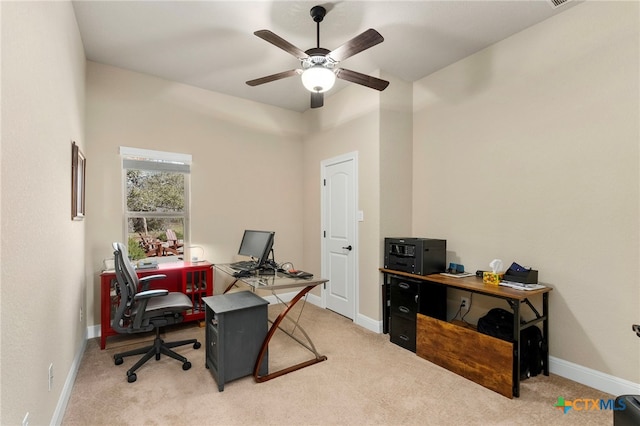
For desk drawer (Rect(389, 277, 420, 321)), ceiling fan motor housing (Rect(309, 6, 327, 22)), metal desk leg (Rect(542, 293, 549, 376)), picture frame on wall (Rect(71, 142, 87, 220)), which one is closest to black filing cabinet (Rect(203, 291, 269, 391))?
picture frame on wall (Rect(71, 142, 87, 220))

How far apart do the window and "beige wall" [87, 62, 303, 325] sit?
9 centimetres

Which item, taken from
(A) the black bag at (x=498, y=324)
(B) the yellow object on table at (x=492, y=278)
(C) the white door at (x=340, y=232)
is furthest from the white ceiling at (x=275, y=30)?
(A) the black bag at (x=498, y=324)

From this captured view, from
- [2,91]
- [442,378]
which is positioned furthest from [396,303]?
[2,91]

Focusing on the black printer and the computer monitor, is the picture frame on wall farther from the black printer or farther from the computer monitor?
the black printer

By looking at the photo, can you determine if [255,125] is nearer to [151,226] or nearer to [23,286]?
[151,226]

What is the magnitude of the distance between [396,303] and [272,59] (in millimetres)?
2999

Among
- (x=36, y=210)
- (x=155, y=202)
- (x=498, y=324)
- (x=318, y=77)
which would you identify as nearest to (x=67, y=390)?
(x=36, y=210)

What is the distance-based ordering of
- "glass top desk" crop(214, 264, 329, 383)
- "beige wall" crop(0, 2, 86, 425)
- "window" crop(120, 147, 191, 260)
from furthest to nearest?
"window" crop(120, 147, 191, 260) < "glass top desk" crop(214, 264, 329, 383) < "beige wall" crop(0, 2, 86, 425)

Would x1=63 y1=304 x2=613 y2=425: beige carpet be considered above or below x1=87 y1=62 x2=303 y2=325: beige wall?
below

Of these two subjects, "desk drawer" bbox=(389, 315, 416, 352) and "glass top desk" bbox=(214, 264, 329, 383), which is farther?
"desk drawer" bbox=(389, 315, 416, 352)

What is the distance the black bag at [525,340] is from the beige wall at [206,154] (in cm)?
301

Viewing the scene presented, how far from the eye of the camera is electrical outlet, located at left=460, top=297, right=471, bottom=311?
322 cm

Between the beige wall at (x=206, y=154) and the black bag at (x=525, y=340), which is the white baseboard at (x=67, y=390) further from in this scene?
the black bag at (x=525, y=340)

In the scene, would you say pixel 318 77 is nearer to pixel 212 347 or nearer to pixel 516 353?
pixel 212 347
